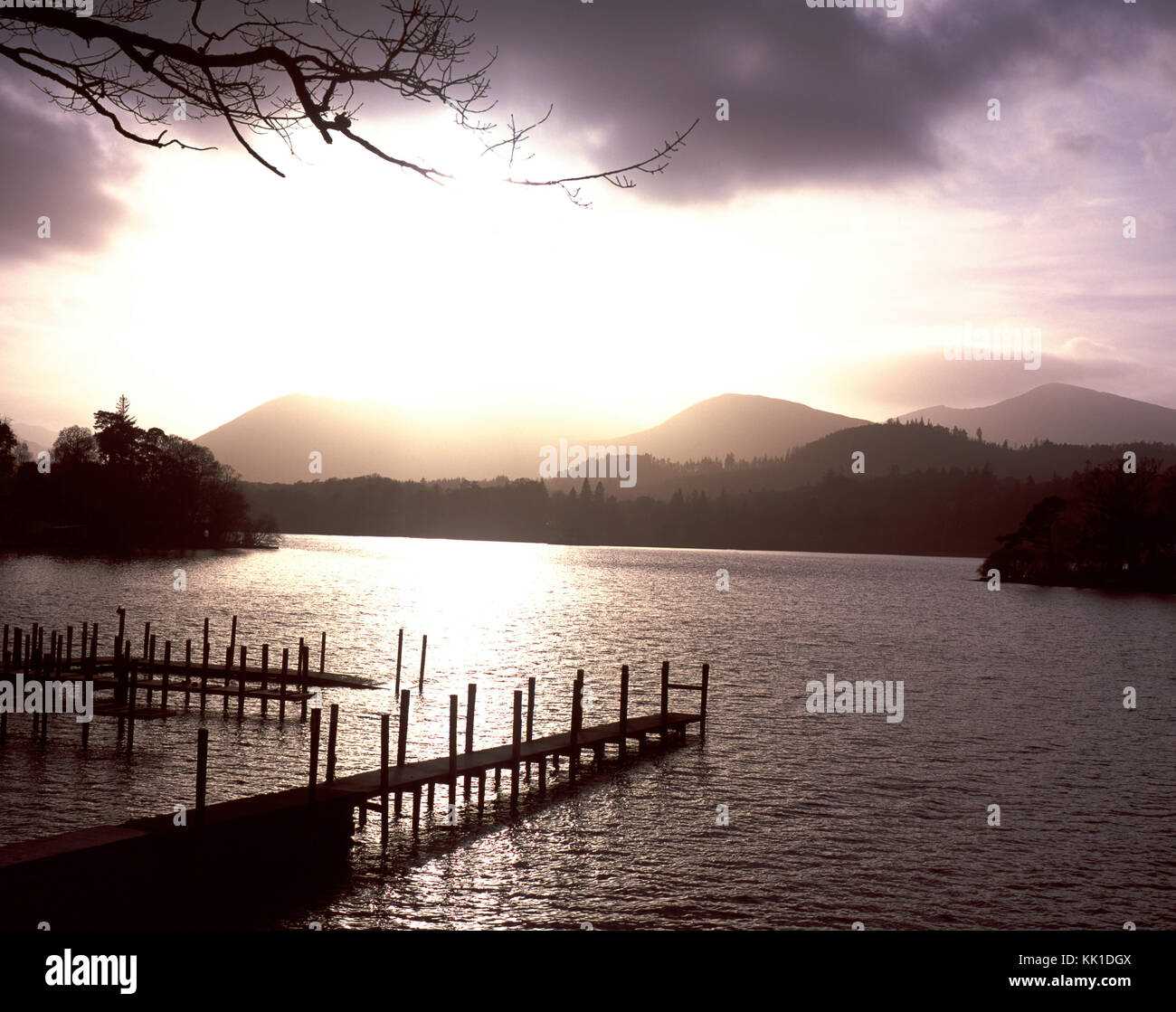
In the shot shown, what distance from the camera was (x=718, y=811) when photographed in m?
27.4

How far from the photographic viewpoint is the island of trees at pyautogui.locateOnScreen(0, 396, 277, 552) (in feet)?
545

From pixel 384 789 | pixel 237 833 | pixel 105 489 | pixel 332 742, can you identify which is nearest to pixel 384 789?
pixel 384 789

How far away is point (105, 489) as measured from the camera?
173 meters

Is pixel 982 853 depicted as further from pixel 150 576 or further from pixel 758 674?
pixel 150 576

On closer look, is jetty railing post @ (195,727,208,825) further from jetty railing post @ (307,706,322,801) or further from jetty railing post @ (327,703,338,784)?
jetty railing post @ (327,703,338,784)

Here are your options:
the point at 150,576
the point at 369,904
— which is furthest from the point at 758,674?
the point at 150,576

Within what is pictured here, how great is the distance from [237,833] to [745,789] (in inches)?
668

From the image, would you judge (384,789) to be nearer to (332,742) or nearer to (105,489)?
(332,742)

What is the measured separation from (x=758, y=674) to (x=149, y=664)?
34733mm

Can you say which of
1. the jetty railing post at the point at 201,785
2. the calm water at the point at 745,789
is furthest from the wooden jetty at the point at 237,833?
the calm water at the point at 745,789
